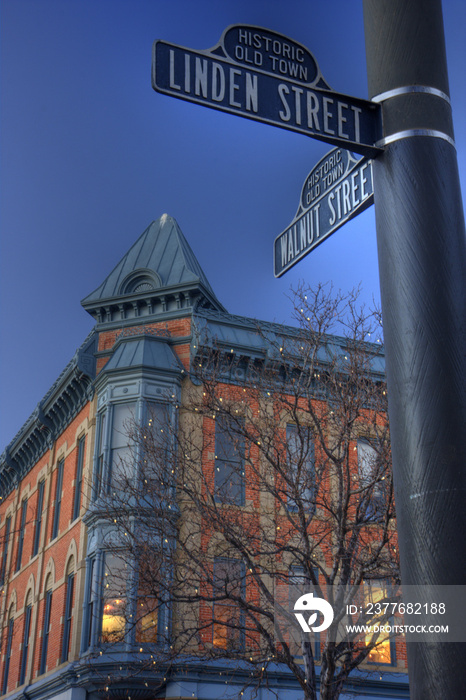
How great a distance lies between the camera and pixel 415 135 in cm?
322

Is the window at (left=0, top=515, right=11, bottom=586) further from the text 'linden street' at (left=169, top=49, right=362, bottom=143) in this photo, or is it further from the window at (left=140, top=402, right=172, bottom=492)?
the text 'linden street' at (left=169, top=49, right=362, bottom=143)

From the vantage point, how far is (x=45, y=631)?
25.1m

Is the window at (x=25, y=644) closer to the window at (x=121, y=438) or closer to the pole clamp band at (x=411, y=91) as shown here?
the window at (x=121, y=438)

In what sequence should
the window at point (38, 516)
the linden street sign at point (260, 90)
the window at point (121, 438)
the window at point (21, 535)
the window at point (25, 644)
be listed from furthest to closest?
1. the window at point (21, 535)
2. the window at point (38, 516)
3. the window at point (25, 644)
4. the window at point (121, 438)
5. the linden street sign at point (260, 90)

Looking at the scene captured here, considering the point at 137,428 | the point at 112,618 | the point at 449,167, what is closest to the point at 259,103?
the point at 449,167

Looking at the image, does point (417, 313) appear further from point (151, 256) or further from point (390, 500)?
point (151, 256)

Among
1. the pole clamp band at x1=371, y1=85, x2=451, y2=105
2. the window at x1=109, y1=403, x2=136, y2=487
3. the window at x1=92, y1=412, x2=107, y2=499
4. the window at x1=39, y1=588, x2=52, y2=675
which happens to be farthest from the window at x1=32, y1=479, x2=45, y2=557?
the pole clamp band at x1=371, y1=85, x2=451, y2=105

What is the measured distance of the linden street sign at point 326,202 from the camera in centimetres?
387

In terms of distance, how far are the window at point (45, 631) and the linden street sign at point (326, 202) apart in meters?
22.9

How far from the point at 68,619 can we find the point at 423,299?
22.1 m

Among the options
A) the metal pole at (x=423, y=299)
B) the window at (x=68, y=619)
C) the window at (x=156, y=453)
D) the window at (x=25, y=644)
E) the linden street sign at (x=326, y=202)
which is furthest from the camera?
the window at (x=25, y=644)

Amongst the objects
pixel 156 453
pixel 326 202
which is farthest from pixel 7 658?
pixel 326 202

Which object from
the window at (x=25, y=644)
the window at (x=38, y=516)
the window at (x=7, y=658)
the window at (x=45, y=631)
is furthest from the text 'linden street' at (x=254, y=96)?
the window at (x=7, y=658)

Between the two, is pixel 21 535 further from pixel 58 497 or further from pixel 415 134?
pixel 415 134
